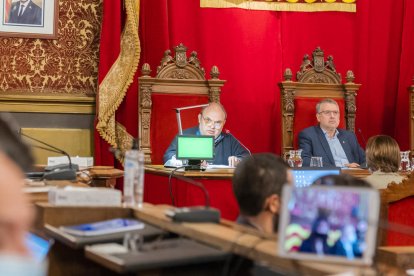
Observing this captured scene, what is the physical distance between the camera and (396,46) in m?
6.71

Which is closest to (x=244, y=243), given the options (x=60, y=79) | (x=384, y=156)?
(x=384, y=156)

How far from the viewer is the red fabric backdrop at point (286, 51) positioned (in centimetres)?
642

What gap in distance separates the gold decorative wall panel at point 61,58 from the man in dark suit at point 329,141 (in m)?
1.78

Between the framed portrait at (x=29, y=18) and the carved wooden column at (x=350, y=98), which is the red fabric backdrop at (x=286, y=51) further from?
the framed portrait at (x=29, y=18)

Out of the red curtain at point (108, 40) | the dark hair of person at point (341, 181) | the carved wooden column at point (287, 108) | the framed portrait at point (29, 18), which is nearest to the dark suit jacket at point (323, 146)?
the carved wooden column at point (287, 108)

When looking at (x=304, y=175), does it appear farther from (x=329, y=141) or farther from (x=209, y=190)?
(x=329, y=141)

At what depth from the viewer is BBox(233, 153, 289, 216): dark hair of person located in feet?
6.85

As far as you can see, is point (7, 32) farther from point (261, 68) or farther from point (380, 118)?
point (380, 118)

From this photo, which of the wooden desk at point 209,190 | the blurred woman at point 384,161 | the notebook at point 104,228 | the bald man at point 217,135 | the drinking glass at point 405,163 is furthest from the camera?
the bald man at point 217,135

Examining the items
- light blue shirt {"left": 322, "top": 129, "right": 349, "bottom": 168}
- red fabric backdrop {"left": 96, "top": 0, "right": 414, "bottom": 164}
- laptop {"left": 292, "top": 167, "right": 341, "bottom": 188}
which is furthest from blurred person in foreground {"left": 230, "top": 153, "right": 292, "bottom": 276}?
red fabric backdrop {"left": 96, "top": 0, "right": 414, "bottom": 164}

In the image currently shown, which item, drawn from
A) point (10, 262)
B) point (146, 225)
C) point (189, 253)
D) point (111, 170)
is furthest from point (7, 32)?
point (10, 262)

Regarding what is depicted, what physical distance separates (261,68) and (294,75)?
296mm

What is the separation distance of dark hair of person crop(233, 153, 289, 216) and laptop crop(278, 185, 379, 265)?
56 centimetres

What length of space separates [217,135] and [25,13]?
6.14 ft
